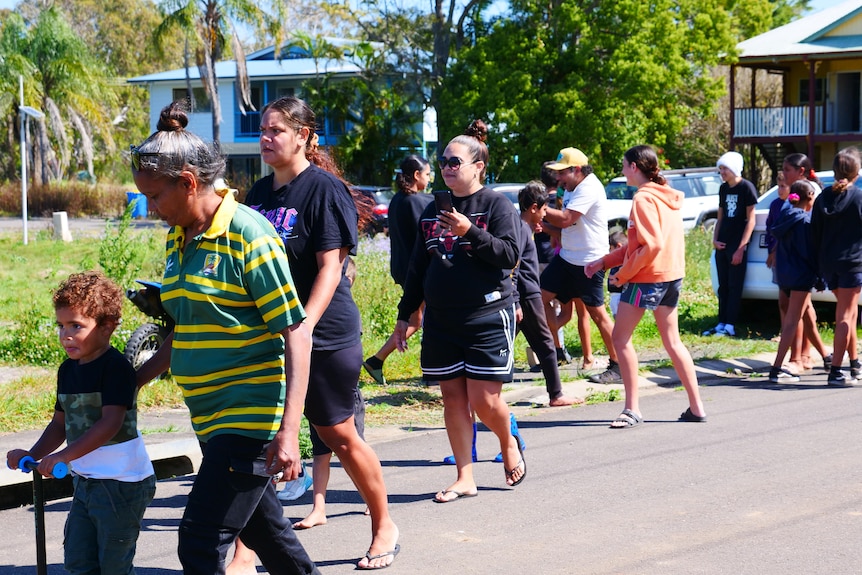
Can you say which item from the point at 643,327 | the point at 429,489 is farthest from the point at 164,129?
the point at 643,327

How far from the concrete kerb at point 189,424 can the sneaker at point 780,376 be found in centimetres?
40

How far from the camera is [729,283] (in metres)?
11.9

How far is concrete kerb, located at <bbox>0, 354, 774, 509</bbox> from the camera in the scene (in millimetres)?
6195

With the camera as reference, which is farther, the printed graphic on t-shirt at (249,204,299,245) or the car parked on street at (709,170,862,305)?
the car parked on street at (709,170,862,305)

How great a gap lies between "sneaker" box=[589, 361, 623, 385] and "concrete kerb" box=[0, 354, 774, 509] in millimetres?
57

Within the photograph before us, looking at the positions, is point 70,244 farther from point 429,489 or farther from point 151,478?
point 151,478

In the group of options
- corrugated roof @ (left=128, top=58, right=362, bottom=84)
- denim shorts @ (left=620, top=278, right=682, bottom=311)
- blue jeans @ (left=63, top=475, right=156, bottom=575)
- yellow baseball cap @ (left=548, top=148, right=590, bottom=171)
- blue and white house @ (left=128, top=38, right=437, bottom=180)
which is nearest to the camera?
blue jeans @ (left=63, top=475, right=156, bottom=575)

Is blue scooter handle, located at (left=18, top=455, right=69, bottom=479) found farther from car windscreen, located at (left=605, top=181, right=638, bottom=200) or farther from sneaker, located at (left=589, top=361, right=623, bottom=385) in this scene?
car windscreen, located at (left=605, top=181, right=638, bottom=200)

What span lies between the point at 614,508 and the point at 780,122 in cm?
3398

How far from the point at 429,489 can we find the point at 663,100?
31477 millimetres

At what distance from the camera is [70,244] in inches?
1003

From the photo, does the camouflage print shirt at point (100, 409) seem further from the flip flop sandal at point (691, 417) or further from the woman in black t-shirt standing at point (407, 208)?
the flip flop sandal at point (691, 417)

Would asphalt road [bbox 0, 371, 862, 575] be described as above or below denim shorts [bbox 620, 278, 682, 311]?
below

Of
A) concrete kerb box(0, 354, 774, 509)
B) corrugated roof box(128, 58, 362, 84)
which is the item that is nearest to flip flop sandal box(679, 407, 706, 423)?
concrete kerb box(0, 354, 774, 509)
